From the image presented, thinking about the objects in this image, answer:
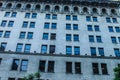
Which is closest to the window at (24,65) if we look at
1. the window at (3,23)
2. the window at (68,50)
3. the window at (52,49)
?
the window at (52,49)

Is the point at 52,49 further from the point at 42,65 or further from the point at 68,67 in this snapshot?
the point at 68,67

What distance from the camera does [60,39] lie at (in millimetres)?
38500

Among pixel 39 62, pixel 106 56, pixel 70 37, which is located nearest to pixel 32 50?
pixel 39 62

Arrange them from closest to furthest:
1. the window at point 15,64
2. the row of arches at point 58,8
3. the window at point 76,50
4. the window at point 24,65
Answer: the window at point 24,65
the window at point 15,64
the window at point 76,50
the row of arches at point 58,8

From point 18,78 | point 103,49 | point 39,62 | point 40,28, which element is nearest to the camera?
point 18,78

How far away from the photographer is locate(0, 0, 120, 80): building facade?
33938mm

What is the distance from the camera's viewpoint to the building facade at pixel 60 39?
1336 inches

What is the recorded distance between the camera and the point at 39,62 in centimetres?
3466

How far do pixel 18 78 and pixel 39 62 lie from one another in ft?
15.4

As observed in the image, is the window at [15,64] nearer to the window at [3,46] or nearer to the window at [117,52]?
the window at [3,46]

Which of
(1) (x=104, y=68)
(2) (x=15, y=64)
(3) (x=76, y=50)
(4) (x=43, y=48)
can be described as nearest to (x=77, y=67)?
(3) (x=76, y=50)

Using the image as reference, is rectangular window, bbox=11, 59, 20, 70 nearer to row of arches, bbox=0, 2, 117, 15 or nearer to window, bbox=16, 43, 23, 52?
window, bbox=16, 43, 23, 52

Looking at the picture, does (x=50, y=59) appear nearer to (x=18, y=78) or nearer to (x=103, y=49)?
(x=18, y=78)

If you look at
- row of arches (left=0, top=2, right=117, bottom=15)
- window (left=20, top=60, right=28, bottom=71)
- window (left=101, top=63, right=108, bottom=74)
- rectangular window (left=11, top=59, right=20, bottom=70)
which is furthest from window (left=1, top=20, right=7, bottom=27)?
window (left=101, top=63, right=108, bottom=74)
